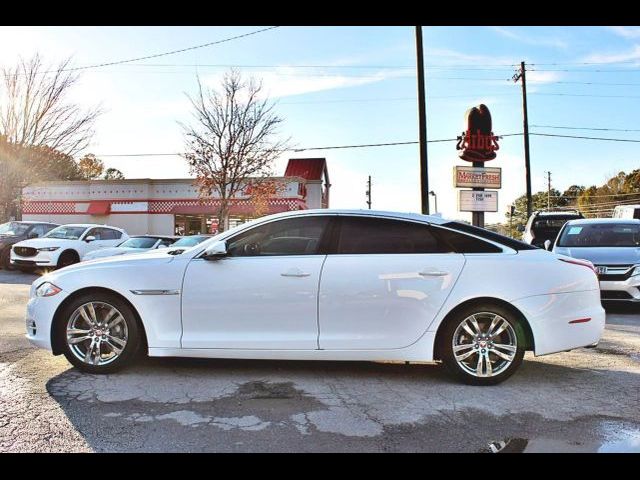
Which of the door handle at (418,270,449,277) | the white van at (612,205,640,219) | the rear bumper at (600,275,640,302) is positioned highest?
the white van at (612,205,640,219)

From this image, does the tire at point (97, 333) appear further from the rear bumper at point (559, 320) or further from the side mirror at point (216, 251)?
the rear bumper at point (559, 320)

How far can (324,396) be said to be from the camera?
4242 millimetres

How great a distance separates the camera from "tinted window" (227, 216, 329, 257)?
4.79m

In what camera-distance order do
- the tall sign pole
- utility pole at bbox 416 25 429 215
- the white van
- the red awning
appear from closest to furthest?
1. utility pole at bbox 416 25 429 215
2. the tall sign pole
3. the white van
4. the red awning

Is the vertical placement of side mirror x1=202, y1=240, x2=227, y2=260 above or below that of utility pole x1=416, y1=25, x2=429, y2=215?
below

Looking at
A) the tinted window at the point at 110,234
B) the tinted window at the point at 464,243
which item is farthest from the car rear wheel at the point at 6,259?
the tinted window at the point at 464,243

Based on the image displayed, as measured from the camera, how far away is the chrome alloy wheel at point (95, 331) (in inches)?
188

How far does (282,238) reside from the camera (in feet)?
16.0

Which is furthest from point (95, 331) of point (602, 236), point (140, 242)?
point (140, 242)

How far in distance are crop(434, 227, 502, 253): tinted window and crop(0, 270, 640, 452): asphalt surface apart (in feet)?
3.88

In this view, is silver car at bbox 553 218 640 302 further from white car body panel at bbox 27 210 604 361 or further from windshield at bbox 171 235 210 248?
windshield at bbox 171 235 210 248

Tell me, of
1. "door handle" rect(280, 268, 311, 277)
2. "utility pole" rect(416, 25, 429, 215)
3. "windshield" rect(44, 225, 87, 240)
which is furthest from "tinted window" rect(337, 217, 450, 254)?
"windshield" rect(44, 225, 87, 240)
